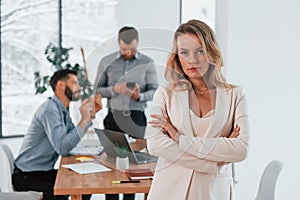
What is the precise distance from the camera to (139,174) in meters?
2.76

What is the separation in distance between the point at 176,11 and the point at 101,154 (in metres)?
2.58

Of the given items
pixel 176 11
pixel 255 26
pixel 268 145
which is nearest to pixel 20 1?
pixel 176 11

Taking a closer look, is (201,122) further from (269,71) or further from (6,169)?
(269,71)

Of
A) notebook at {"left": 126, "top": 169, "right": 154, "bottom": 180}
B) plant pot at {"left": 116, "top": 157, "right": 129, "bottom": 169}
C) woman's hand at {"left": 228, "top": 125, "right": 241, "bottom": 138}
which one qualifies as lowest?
notebook at {"left": 126, "top": 169, "right": 154, "bottom": 180}

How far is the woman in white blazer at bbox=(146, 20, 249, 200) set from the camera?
2.00 meters

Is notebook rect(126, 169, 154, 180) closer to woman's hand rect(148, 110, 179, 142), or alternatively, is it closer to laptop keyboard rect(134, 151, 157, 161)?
laptop keyboard rect(134, 151, 157, 161)

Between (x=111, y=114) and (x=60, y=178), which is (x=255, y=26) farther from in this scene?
(x=60, y=178)

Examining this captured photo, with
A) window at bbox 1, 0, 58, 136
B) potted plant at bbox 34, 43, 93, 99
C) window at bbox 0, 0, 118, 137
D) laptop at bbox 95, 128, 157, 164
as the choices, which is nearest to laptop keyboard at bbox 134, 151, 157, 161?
laptop at bbox 95, 128, 157, 164

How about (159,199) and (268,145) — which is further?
(268,145)

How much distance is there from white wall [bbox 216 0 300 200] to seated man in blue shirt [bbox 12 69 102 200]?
4.49 ft

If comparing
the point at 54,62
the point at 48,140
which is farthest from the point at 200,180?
the point at 54,62

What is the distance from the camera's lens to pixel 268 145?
13.5ft

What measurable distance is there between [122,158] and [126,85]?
0.59 metres

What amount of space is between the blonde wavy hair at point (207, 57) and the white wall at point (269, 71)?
2.08 meters
